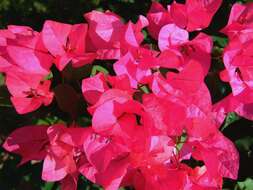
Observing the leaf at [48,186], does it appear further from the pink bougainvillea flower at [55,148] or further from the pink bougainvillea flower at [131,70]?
the pink bougainvillea flower at [131,70]

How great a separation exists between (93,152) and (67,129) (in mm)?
57

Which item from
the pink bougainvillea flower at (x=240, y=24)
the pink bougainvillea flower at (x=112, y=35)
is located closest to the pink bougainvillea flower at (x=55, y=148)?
the pink bougainvillea flower at (x=112, y=35)

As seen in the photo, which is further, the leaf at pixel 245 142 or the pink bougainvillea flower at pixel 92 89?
the leaf at pixel 245 142

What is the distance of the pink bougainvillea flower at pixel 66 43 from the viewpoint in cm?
74

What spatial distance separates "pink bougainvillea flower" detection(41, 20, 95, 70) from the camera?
740 millimetres

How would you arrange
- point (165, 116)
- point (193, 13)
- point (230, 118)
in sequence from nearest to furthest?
point (165, 116), point (193, 13), point (230, 118)

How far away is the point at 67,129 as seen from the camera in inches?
28.2

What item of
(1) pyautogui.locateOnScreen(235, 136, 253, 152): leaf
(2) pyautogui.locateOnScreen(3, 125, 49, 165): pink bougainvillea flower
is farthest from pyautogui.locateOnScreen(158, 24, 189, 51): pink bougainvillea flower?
(1) pyautogui.locateOnScreen(235, 136, 253, 152): leaf

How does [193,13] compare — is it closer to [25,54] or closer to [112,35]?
[112,35]

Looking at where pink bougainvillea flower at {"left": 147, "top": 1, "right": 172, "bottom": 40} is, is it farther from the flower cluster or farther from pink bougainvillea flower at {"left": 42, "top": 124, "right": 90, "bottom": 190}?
pink bougainvillea flower at {"left": 42, "top": 124, "right": 90, "bottom": 190}

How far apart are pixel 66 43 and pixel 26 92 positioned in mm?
98

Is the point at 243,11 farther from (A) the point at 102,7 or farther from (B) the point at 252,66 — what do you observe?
(A) the point at 102,7

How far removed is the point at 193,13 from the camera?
769mm

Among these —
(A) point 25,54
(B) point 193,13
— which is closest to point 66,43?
(A) point 25,54
